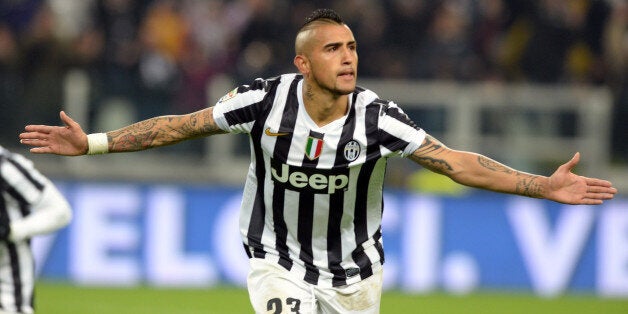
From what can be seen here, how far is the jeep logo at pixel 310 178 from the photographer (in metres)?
6.43

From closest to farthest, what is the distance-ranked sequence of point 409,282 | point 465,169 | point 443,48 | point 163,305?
point 465,169
point 163,305
point 409,282
point 443,48

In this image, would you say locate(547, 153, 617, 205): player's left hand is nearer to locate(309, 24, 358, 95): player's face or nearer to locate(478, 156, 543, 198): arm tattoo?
locate(478, 156, 543, 198): arm tattoo

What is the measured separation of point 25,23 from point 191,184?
3209mm

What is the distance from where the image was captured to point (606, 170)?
13242 mm

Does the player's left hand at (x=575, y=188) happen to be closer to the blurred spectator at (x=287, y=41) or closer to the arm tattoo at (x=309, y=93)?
the arm tattoo at (x=309, y=93)

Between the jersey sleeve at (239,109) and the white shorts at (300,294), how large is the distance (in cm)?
Result: 75

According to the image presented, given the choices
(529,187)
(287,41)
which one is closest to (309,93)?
(529,187)

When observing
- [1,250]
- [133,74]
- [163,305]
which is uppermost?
[133,74]

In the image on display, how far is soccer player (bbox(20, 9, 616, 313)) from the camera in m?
6.30

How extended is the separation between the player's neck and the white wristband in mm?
1080

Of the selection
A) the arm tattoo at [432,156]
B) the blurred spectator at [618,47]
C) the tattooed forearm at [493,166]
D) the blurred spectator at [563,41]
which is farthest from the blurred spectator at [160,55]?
the tattooed forearm at [493,166]

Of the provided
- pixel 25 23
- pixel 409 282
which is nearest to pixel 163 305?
pixel 409 282

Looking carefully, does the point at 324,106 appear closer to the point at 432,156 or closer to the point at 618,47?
the point at 432,156

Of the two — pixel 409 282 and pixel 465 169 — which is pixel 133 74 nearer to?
pixel 409 282
